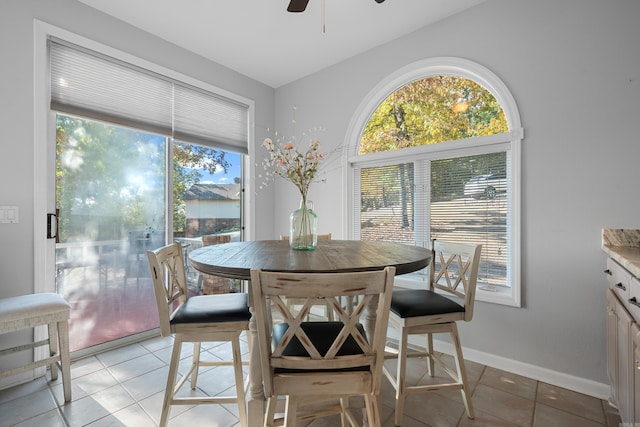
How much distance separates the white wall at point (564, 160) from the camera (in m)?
1.81

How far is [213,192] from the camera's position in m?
3.31

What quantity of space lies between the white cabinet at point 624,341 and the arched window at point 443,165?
565 millimetres

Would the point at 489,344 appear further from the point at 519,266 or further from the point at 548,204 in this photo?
the point at 548,204

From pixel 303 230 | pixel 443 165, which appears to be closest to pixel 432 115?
pixel 443 165

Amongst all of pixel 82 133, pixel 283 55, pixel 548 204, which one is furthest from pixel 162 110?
pixel 548 204

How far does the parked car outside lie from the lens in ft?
7.52

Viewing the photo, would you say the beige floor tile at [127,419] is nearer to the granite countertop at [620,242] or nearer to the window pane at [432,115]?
the granite countertop at [620,242]

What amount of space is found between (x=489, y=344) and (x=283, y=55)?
10.5ft

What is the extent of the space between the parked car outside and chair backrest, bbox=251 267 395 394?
5.95 ft

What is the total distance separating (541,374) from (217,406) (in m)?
2.14

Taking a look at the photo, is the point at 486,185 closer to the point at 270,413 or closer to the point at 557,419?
the point at 557,419

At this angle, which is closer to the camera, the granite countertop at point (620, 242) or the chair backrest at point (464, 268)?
the granite countertop at point (620, 242)

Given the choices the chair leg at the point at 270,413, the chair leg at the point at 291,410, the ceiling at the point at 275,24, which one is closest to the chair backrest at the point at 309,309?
the chair leg at the point at 291,410

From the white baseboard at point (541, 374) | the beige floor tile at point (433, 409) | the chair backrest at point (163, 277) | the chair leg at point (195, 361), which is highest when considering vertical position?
the chair backrest at point (163, 277)
